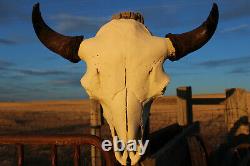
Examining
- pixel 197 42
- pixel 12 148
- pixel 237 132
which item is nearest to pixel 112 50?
pixel 197 42

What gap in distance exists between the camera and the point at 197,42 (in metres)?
2.82

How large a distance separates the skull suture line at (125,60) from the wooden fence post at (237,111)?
138 inches

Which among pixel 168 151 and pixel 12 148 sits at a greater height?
pixel 168 151

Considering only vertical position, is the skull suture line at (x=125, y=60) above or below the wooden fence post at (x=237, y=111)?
above

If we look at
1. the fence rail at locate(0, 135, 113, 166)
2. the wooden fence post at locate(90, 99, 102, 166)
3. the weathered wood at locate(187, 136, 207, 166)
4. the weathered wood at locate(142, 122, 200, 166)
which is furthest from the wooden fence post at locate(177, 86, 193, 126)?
the fence rail at locate(0, 135, 113, 166)

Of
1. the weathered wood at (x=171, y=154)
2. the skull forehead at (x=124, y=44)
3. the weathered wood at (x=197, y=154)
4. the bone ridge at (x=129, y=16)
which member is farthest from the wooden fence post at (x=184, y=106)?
the skull forehead at (x=124, y=44)

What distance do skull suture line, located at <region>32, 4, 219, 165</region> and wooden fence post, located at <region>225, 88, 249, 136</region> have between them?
138 inches

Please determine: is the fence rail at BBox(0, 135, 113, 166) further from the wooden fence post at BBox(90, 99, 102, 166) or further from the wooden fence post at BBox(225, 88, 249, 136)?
the wooden fence post at BBox(225, 88, 249, 136)

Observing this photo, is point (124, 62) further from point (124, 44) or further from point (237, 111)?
point (237, 111)

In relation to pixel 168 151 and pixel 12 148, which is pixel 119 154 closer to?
pixel 168 151

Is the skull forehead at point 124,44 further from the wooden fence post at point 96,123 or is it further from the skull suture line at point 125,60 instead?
the wooden fence post at point 96,123

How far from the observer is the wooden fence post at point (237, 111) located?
19.8 feet

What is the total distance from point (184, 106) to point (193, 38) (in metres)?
3.87

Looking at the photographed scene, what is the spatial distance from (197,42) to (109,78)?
819mm
